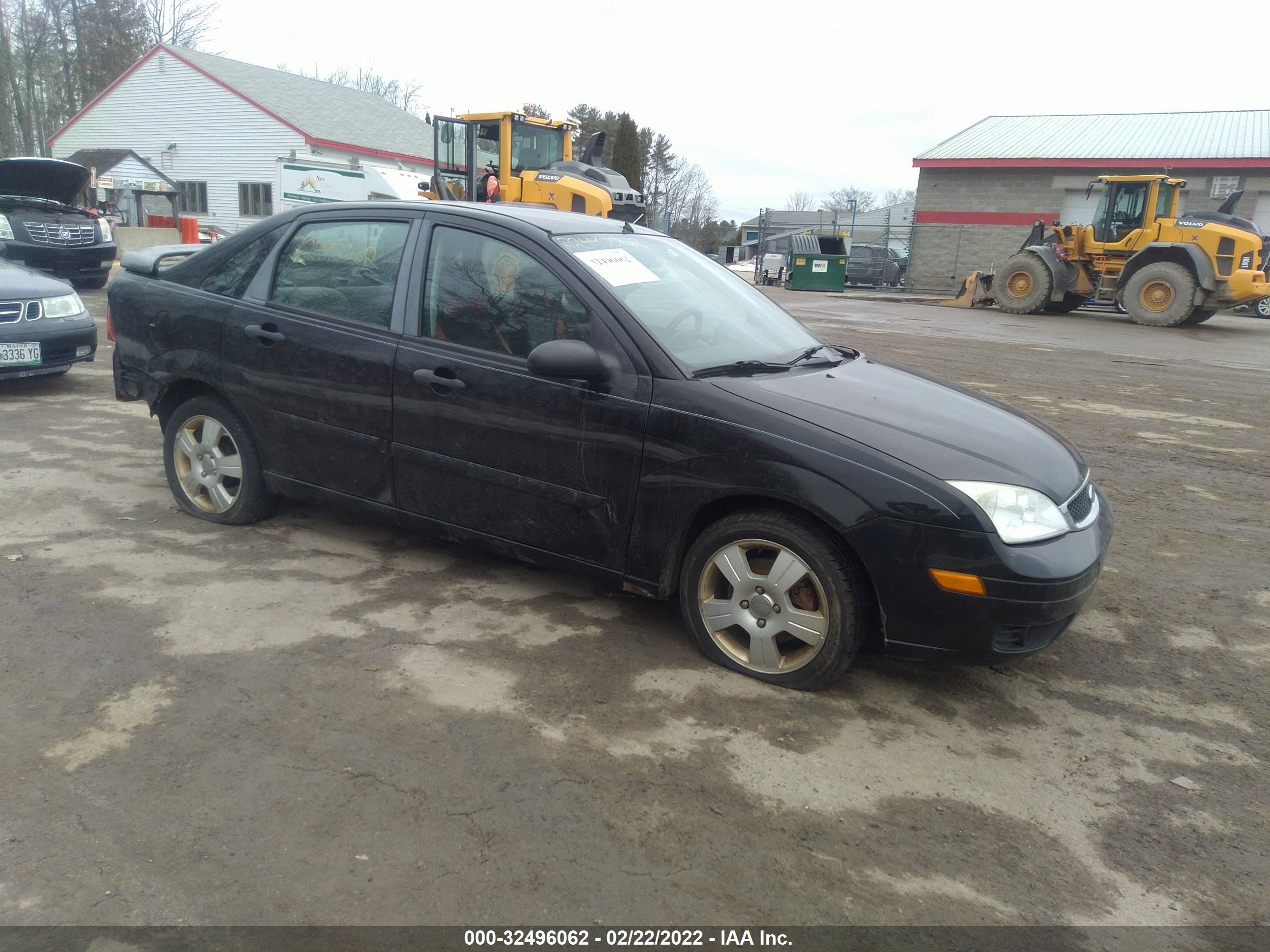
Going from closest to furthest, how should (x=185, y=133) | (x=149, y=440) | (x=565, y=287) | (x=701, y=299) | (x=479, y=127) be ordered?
1. (x=565, y=287)
2. (x=701, y=299)
3. (x=149, y=440)
4. (x=479, y=127)
5. (x=185, y=133)

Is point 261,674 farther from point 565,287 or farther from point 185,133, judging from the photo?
point 185,133

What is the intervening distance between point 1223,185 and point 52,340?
3292 centimetres

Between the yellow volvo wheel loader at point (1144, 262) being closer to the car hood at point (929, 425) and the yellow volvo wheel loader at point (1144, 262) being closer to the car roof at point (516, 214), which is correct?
the car hood at point (929, 425)

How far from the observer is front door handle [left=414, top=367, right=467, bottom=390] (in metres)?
3.85

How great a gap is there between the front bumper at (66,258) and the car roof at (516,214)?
11121 mm

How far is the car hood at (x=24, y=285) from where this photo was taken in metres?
7.44

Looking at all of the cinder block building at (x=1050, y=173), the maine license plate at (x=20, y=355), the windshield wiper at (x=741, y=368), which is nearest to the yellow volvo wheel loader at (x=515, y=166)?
the maine license plate at (x=20, y=355)

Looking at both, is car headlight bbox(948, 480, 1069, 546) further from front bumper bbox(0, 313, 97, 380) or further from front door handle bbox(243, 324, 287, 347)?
front bumper bbox(0, 313, 97, 380)

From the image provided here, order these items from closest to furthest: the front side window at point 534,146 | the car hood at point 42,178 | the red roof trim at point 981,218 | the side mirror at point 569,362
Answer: the side mirror at point 569,362 → the car hood at point 42,178 → the front side window at point 534,146 → the red roof trim at point 981,218

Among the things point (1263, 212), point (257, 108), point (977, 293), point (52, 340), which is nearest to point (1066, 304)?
point (977, 293)

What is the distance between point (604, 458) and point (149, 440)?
4.45m

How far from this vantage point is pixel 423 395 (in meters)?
3.95

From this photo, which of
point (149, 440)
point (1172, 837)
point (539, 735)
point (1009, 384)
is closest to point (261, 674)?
point (539, 735)

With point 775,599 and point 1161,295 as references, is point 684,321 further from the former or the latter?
point 1161,295
